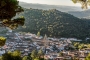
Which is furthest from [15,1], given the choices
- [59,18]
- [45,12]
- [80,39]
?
[45,12]

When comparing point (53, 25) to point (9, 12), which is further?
point (53, 25)

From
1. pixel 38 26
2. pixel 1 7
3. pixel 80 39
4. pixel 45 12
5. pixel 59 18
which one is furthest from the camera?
pixel 45 12

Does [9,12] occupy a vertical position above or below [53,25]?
above

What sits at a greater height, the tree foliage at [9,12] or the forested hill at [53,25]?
the tree foliage at [9,12]

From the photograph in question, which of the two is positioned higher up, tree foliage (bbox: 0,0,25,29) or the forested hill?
tree foliage (bbox: 0,0,25,29)

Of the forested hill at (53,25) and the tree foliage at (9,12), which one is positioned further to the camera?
the forested hill at (53,25)

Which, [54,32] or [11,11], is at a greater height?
[11,11]

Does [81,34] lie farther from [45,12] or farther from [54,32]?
[45,12]

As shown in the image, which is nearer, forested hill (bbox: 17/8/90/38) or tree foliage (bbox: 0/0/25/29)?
tree foliage (bbox: 0/0/25/29)
